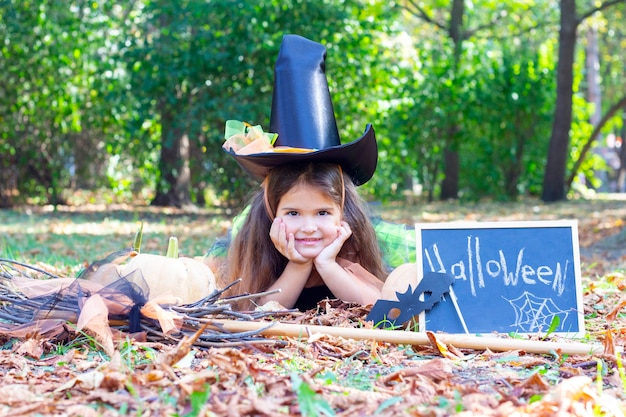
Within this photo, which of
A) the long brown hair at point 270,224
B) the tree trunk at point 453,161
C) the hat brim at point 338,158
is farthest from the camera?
the tree trunk at point 453,161

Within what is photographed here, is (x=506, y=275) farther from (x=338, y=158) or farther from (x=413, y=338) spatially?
(x=338, y=158)

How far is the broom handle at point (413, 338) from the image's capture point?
104 inches

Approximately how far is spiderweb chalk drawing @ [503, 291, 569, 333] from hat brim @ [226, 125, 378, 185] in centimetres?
88

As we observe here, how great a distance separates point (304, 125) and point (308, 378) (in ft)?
5.22

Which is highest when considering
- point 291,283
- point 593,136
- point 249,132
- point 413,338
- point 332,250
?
point 593,136

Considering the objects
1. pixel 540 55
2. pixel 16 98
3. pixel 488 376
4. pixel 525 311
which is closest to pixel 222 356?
pixel 488 376

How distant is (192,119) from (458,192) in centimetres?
740

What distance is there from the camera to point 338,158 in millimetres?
3426

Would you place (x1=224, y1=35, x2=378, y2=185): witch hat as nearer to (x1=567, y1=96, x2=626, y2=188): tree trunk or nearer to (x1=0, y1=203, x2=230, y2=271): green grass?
(x1=0, y1=203, x2=230, y2=271): green grass

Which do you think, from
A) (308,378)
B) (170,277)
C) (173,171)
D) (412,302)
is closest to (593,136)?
(173,171)

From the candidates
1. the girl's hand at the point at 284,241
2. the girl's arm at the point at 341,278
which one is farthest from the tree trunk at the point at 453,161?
the girl's hand at the point at 284,241

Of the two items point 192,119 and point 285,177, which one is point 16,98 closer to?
point 192,119

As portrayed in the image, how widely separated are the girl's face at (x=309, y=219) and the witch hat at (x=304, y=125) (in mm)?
152

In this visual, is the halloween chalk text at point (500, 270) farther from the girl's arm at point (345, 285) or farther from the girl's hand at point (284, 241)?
the girl's hand at point (284, 241)
